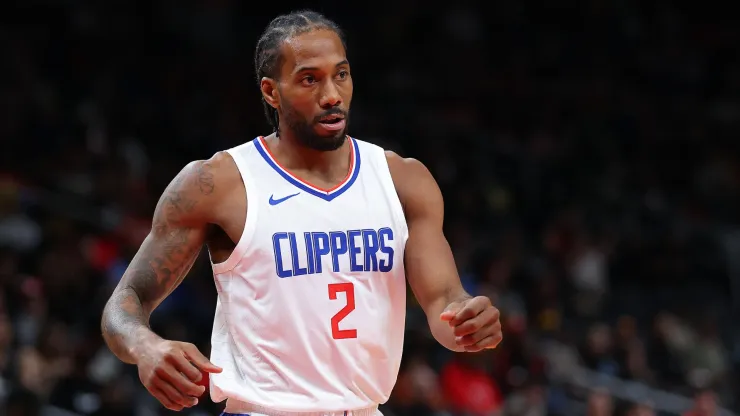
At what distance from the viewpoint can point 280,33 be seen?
4301 mm

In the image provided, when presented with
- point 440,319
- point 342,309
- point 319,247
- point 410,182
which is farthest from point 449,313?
point 410,182

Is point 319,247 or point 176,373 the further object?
point 319,247

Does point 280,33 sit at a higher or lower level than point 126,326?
higher

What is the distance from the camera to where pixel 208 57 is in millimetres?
13953

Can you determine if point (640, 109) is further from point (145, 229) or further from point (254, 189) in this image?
point (254, 189)

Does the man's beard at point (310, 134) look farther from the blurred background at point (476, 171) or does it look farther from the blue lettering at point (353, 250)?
the blurred background at point (476, 171)

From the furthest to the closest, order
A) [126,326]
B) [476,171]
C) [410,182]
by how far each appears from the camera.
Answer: [476,171]
[410,182]
[126,326]

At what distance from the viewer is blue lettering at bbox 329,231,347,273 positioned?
4.14 meters

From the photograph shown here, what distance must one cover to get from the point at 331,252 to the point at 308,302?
0.20 meters

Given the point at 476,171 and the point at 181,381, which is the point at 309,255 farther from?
the point at 476,171

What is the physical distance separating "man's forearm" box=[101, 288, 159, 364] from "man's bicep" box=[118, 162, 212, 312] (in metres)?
0.06

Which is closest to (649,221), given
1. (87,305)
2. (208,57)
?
(208,57)

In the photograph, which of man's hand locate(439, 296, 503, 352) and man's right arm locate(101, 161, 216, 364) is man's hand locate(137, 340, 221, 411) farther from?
man's hand locate(439, 296, 503, 352)

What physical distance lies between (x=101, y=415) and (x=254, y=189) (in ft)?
15.4
